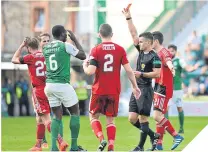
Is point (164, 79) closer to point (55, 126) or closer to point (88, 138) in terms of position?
point (55, 126)

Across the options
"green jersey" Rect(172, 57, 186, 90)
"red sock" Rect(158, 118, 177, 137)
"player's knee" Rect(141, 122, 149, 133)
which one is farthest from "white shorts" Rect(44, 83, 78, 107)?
"green jersey" Rect(172, 57, 186, 90)

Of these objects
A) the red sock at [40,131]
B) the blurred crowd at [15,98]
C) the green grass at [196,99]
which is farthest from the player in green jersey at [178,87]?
the blurred crowd at [15,98]

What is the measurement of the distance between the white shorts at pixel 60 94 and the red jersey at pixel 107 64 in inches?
17.7

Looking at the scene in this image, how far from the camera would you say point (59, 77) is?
43.8ft

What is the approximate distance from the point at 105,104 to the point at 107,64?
732 mm

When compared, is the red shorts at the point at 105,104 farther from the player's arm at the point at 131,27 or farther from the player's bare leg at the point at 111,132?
the player's arm at the point at 131,27

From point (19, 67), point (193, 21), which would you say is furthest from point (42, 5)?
point (193, 21)

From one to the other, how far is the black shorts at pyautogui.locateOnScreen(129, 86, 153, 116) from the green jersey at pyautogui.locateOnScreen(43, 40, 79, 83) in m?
1.55

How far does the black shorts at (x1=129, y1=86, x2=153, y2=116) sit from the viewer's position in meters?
14.2

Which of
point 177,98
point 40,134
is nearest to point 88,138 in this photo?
point 177,98

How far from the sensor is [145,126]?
14234 millimetres

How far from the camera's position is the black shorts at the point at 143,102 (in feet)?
46.7

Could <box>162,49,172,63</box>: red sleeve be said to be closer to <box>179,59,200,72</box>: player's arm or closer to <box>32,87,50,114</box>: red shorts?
<box>32,87,50,114</box>: red shorts

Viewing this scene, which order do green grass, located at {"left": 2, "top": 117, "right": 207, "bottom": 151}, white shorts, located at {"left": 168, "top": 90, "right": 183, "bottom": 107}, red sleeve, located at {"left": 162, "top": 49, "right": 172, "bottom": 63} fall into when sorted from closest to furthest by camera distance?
red sleeve, located at {"left": 162, "top": 49, "right": 172, "bottom": 63}
green grass, located at {"left": 2, "top": 117, "right": 207, "bottom": 151}
white shorts, located at {"left": 168, "top": 90, "right": 183, "bottom": 107}
